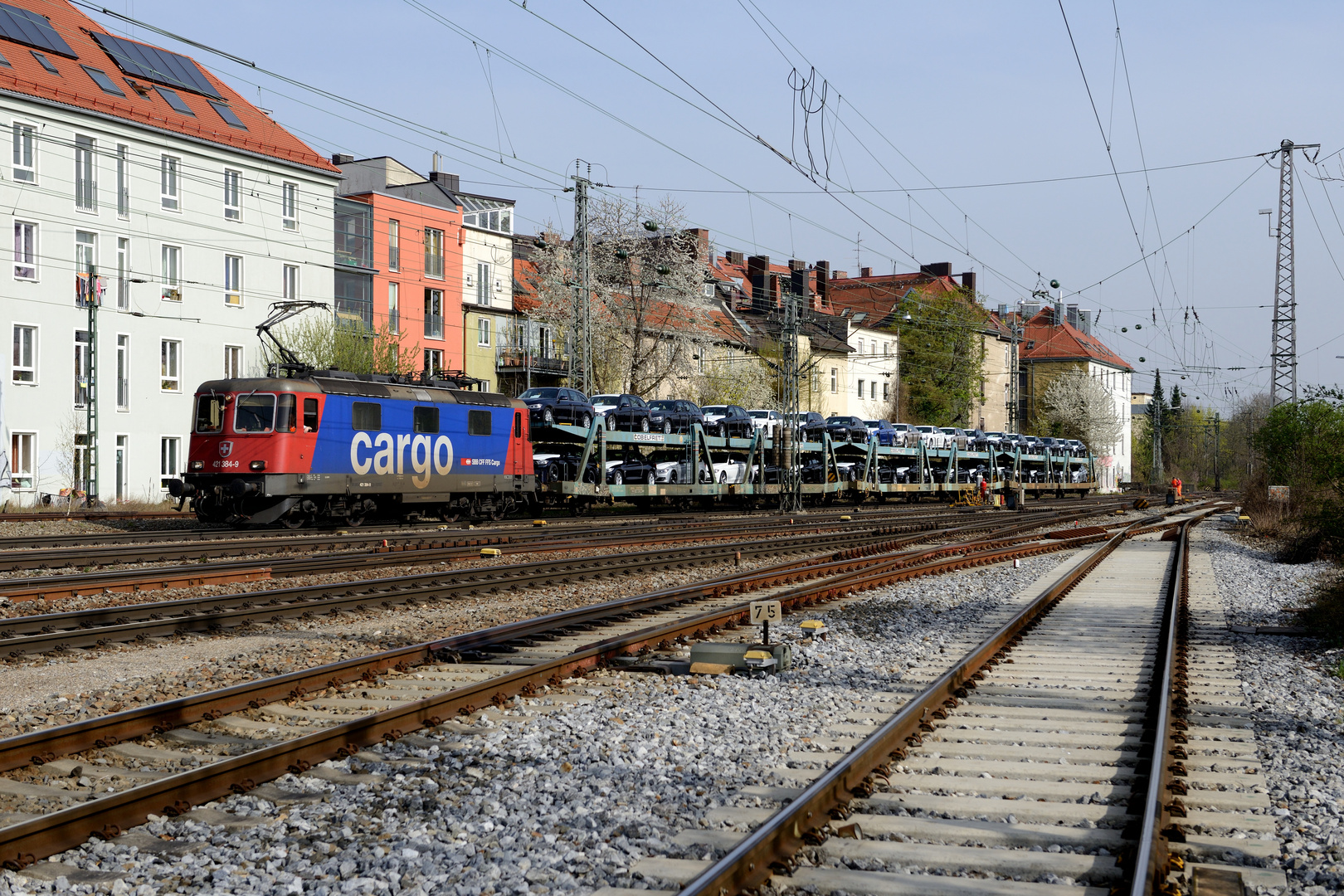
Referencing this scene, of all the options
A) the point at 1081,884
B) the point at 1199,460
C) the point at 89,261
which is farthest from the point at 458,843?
the point at 1199,460

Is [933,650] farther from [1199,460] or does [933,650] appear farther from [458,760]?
[1199,460]

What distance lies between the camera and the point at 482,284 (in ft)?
197

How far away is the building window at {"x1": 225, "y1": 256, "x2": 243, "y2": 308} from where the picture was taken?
43688 mm

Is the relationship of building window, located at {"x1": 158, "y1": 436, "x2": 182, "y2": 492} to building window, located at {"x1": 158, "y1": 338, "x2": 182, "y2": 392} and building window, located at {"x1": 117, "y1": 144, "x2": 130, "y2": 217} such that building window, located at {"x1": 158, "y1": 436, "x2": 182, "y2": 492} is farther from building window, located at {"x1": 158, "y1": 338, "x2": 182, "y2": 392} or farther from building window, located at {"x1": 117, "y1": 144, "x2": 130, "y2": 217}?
building window, located at {"x1": 117, "y1": 144, "x2": 130, "y2": 217}

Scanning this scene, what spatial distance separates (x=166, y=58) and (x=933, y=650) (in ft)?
140

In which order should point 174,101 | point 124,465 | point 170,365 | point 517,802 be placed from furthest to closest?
1. point 174,101
2. point 170,365
3. point 124,465
4. point 517,802

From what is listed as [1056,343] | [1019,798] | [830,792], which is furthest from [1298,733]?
[1056,343]

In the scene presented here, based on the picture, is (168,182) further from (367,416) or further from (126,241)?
(367,416)

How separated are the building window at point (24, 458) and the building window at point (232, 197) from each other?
432 inches

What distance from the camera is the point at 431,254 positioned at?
55312mm

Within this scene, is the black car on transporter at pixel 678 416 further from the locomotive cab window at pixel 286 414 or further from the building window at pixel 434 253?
the building window at pixel 434 253

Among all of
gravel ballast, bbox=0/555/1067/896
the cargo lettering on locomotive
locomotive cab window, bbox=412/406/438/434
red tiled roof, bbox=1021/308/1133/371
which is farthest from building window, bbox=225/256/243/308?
red tiled roof, bbox=1021/308/1133/371

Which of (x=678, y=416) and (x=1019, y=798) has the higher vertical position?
(x=678, y=416)

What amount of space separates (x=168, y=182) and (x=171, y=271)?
310 centimetres
